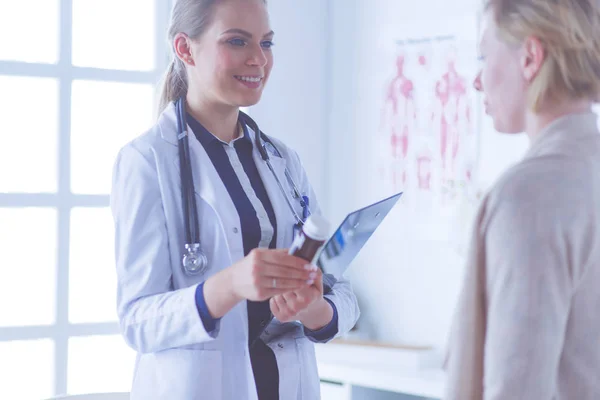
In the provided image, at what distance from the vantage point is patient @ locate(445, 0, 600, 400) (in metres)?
1.04

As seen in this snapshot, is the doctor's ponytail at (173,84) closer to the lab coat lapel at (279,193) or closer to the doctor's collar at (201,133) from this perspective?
the doctor's collar at (201,133)

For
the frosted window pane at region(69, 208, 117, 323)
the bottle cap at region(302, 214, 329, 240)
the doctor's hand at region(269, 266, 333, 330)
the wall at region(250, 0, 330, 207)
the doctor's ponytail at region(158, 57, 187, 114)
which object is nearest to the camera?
the bottle cap at region(302, 214, 329, 240)

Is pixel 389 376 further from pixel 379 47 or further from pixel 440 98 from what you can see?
pixel 379 47

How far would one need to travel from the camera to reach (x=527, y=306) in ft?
3.41

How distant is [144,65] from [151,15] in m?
0.26

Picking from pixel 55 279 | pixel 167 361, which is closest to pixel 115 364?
pixel 55 279

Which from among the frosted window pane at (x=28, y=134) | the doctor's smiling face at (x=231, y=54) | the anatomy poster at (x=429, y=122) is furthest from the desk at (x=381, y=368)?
the doctor's smiling face at (x=231, y=54)

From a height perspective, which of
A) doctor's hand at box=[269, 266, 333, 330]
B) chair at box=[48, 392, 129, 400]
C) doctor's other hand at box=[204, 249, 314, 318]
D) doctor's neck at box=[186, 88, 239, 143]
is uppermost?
doctor's neck at box=[186, 88, 239, 143]

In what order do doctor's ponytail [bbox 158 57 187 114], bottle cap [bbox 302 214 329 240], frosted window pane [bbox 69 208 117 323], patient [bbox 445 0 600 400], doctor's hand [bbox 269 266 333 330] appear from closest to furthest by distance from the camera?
patient [bbox 445 0 600 400], bottle cap [bbox 302 214 329 240], doctor's hand [bbox 269 266 333 330], doctor's ponytail [bbox 158 57 187 114], frosted window pane [bbox 69 208 117 323]

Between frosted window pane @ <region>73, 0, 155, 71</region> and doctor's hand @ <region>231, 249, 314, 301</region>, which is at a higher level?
frosted window pane @ <region>73, 0, 155, 71</region>

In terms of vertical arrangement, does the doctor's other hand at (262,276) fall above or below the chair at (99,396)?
above

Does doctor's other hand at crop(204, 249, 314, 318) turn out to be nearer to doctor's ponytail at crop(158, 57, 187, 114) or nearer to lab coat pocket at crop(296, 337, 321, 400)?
lab coat pocket at crop(296, 337, 321, 400)

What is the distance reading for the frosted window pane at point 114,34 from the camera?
3.98 meters

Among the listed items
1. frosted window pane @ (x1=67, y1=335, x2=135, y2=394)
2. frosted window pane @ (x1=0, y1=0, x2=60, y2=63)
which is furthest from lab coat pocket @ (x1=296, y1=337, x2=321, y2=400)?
frosted window pane @ (x1=0, y1=0, x2=60, y2=63)
